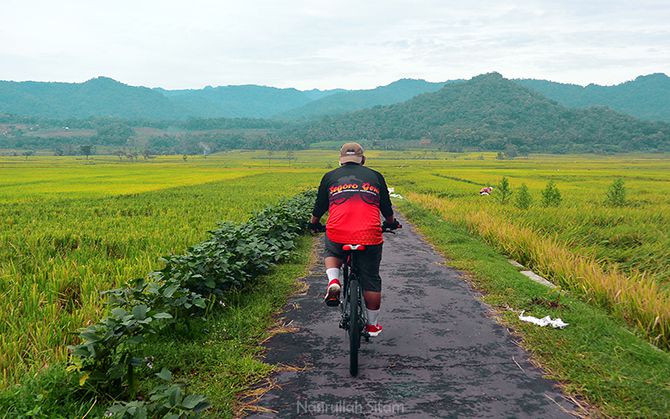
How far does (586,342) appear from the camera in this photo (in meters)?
4.89

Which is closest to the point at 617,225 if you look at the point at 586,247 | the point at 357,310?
the point at 586,247

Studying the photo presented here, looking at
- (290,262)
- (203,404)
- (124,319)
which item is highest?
(124,319)

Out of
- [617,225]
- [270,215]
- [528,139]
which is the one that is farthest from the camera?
[528,139]

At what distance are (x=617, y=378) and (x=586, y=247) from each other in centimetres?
694

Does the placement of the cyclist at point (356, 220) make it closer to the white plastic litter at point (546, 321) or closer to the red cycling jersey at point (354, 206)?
the red cycling jersey at point (354, 206)

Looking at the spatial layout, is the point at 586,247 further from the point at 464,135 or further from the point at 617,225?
the point at 464,135

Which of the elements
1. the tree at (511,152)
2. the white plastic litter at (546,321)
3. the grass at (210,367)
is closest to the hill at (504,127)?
the tree at (511,152)

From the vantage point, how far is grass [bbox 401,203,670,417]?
369 cm

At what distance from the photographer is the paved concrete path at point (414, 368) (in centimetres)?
365

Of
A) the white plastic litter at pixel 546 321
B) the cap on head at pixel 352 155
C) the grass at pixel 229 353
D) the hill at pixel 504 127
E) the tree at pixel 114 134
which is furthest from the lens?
the tree at pixel 114 134

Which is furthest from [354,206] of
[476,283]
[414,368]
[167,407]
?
[476,283]

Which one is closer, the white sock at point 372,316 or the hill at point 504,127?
the white sock at point 372,316

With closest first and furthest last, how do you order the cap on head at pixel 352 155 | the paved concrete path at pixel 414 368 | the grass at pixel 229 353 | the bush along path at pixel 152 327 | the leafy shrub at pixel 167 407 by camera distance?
the leafy shrub at pixel 167 407 < the bush along path at pixel 152 327 < the paved concrete path at pixel 414 368 < the grass at pixel 229 353 < the cap on head at pixel 352 155

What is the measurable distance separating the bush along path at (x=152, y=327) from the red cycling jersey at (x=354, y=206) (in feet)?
5.56
